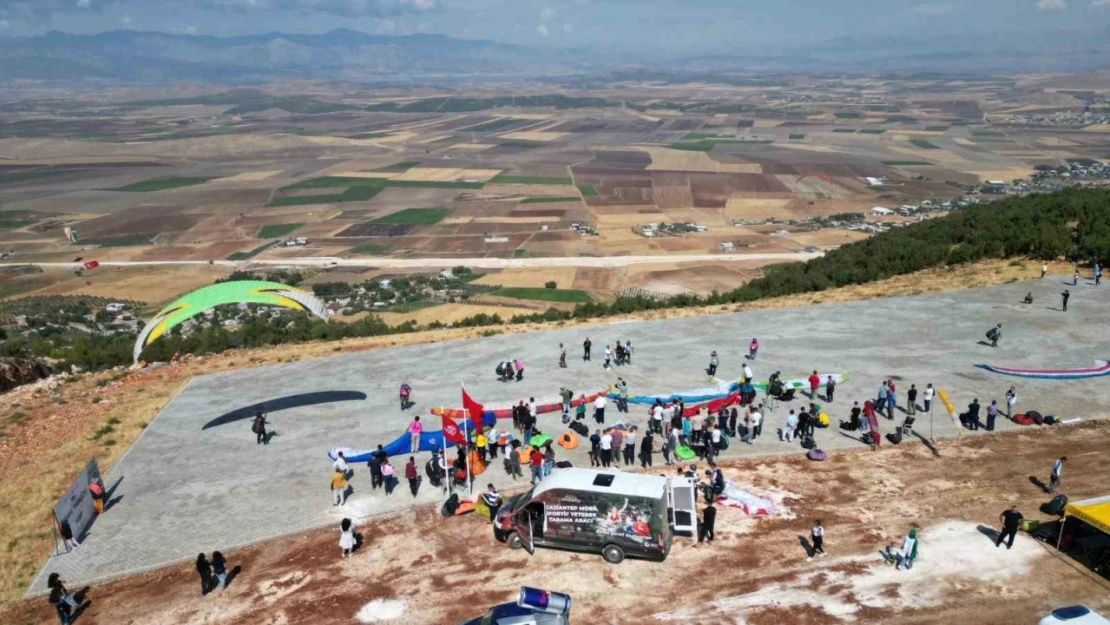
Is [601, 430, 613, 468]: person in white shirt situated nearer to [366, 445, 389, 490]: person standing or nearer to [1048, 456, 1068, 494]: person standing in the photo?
[366, 445, 389, 490]: person standing

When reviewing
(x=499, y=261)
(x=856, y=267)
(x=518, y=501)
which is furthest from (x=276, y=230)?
(x=518, y=501)

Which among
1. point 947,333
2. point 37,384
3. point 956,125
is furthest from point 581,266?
point 956,125

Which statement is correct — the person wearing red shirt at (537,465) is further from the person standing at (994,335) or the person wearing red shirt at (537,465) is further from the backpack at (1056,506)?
the person standing at (994,335)

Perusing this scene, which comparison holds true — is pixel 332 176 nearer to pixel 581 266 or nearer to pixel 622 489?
pixel 581 266

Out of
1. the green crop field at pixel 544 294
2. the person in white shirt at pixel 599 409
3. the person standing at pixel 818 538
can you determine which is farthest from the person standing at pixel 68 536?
the green crop field at pixel 544 294

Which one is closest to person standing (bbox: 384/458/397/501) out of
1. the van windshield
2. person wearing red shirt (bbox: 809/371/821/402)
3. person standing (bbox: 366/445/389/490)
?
person standing (bbox: 366/445/389/490)

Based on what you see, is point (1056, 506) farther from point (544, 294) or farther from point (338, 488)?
point (544, 294)
